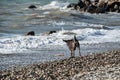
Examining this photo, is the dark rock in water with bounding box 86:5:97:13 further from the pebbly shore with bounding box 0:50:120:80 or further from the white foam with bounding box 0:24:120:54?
the pebbly shore with bounding box 0:50:120:80

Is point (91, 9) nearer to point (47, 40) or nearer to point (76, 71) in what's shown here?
point (47, 40)

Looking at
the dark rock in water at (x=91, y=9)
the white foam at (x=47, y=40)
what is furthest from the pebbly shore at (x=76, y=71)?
the dark rock in water at (x=91, y=9)

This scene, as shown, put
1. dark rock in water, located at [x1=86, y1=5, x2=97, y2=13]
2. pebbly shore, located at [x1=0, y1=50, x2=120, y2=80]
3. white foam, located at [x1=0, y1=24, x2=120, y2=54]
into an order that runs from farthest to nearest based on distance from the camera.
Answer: dark rock in water, located at [x1=86, y1=5, x2=97, y2=13], white foam, located at [x1=0, y1=24, x2=120, y2=54], pebbly shore, located at [x1=0, y1=50, x2=120, y2=80]

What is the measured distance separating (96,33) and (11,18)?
15397 mm

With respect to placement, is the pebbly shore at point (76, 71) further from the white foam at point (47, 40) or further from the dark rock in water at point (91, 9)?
the dark rock in water at point (91, 9)

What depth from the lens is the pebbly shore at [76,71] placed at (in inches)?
449

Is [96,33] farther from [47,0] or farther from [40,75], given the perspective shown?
[47,0]

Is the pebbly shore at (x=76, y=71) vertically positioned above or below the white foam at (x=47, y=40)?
above

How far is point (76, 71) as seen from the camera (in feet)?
41.1

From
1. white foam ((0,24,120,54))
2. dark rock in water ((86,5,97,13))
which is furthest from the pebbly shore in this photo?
dark rock in water ((86,5,97,13))

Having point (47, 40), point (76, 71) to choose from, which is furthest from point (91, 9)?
point (76, 71)

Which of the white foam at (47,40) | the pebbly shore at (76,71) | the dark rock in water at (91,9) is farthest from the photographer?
the dark rock in water at (91,9)

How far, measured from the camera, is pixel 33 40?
23.1m

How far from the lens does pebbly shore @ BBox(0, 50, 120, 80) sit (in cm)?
1141
